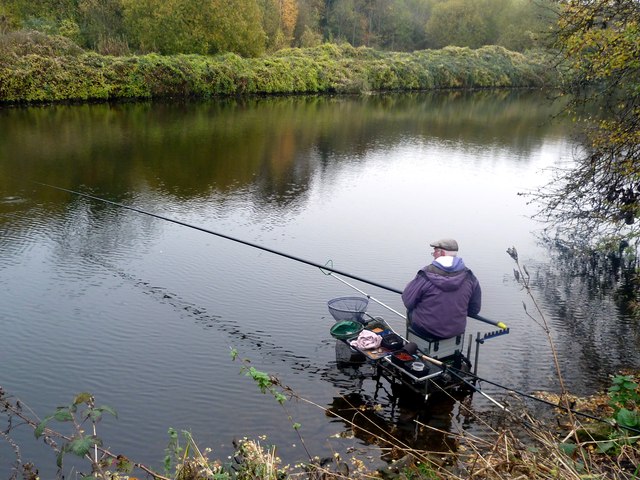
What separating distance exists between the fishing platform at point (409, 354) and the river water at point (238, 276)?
0.96 ft

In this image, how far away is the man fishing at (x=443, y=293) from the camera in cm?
559

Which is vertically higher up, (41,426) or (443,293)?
(443,293)

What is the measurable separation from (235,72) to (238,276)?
2571cm

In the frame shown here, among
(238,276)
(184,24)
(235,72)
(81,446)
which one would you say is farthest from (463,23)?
(81,446)

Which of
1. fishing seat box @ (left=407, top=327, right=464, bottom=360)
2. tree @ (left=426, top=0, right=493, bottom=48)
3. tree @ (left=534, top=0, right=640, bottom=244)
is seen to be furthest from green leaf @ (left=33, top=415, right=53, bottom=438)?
tree @ (left=426, top=0, right=493, bottom=48)

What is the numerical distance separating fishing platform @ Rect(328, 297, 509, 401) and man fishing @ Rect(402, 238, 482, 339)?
0.18 meters

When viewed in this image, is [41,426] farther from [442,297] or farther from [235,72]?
[235,72]

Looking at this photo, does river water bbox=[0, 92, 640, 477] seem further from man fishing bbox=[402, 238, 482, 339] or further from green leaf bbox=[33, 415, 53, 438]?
green leaf bbox=[33, 415, 53, 438]

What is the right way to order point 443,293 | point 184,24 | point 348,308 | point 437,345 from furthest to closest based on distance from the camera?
point 184,24 < point 348,308 < point 437,345 < point 443,293

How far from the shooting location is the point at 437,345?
18.9 ft

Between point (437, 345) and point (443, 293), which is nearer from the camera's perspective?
point (443, 293)

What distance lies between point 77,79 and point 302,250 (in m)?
21.0

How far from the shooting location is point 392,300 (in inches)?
332

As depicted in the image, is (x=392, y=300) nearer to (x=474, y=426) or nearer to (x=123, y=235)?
(x=474, y=426)
